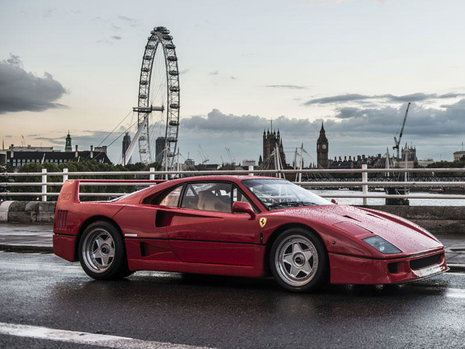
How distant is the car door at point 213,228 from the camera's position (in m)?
6.12

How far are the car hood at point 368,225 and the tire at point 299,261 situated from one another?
18 cm

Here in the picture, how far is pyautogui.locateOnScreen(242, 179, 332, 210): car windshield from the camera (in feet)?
21.0

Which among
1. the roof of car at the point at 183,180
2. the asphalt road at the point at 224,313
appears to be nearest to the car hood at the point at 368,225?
the asphalt road at the point at 224,313

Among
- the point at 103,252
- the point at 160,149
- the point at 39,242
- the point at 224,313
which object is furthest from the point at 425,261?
the point at 160,149

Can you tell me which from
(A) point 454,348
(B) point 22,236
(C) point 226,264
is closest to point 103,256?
(C) point 226,264

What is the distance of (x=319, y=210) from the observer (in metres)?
6.23

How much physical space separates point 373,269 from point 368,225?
616 mm

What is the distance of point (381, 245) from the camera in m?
5.66

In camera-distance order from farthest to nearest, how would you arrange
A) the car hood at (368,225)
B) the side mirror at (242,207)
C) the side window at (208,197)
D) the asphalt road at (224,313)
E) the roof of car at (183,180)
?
the roof of car at (183,180) < the side window at (208,197) < the side mirror at (242,207) < the car hood at (368,225) < the asphalt road at (224,313)

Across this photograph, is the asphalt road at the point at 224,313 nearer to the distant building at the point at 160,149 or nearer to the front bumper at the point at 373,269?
the front bumper at the point at 373,269

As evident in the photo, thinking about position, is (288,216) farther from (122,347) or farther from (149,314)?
(122,347)

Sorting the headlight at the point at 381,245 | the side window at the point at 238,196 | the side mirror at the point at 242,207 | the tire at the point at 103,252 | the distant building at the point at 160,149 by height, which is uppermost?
the distant building at the point at 160,149

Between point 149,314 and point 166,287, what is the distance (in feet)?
4.31

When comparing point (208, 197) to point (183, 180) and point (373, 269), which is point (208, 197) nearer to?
point (183, 180)
